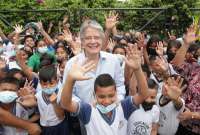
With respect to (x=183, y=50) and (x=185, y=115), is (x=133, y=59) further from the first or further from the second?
(x=183, y=50)

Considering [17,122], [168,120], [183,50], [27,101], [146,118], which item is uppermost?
[183,50]

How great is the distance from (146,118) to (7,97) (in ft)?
4.57

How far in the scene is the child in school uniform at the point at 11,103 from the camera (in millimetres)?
3838

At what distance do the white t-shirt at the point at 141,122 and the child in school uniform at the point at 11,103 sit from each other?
1043mm

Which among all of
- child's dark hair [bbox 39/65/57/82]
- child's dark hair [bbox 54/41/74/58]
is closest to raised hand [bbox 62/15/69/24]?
child's dark hair [bbox 54/41/74/58]

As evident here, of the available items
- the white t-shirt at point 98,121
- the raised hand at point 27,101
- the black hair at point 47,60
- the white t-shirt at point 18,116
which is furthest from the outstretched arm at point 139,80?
the black hair at point 47,60

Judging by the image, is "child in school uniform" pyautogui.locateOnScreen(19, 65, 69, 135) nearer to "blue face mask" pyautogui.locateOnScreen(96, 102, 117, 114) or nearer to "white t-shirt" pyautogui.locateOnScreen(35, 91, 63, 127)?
"white t-shirt" pyautogui.locateOnScreen(35, 91, 63, 127)

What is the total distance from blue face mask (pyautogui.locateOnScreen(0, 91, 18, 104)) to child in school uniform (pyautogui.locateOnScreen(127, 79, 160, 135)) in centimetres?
117

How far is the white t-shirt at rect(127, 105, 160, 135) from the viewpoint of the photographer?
4.12 metres

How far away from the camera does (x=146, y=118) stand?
418 cm

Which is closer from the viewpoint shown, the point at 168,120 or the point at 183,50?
the point at 168,120

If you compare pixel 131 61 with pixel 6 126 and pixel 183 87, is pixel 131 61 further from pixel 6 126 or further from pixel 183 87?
pixel 6 126

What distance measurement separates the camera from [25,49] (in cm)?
689

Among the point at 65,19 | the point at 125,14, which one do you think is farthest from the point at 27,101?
the point at 125,14
